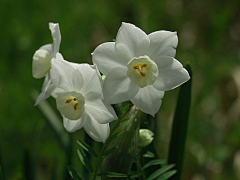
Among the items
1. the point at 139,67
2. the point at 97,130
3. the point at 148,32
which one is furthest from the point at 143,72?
the point at 148,32

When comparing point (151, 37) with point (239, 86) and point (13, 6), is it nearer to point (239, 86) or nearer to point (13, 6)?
point (239, 86)

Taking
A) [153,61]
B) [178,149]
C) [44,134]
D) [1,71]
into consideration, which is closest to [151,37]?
[153,61]

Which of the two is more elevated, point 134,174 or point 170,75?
point 170,75

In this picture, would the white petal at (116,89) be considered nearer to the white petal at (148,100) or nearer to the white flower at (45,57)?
the white petal at (148,100)

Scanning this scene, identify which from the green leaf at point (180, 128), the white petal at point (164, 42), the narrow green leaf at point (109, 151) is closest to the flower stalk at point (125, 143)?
the narrow green leaf at point (109, 151)

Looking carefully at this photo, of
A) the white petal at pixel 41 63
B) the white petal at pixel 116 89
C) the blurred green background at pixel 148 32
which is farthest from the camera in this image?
the blurred green background at pixel 148 32

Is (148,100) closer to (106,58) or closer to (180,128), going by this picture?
(106,58)

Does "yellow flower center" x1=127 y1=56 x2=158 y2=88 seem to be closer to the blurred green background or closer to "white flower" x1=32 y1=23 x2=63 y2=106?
"white flower" x1=32 y1=23 x2=63 y2=106
